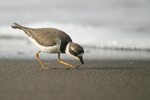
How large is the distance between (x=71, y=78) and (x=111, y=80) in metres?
0.81

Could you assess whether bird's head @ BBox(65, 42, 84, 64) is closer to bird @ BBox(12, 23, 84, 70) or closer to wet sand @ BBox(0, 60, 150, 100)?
bird @ BBox(12, 23, 84, 70)

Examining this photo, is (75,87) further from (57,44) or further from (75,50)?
(57,44)

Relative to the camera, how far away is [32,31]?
5398 mm

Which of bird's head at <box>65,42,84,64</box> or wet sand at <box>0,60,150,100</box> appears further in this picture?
bird's head at <box>65,42,84,64</box>

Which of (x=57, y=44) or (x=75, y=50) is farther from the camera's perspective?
(x=57, y=44)

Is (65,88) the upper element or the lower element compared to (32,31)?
lower

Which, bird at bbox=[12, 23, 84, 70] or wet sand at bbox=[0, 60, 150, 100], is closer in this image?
wet sand at bbox=[0, 60, 150, 100]

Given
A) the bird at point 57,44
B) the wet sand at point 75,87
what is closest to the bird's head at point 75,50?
the bird at point 57,44

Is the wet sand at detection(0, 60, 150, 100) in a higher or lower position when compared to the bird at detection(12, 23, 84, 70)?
lower

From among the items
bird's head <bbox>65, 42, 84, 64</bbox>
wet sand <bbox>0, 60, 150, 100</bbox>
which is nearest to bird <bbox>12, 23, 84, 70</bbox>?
bird's head <bbox>65, 42, 84, 64</bbox>

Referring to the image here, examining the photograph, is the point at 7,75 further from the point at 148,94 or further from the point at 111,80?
the point at 148,94

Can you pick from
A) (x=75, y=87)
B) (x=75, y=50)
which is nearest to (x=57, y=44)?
(x=75, y=50)

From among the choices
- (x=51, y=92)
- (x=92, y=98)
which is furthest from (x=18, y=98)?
(x=92, y=98)

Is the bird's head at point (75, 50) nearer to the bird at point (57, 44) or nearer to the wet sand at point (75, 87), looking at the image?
the bird at point (57, 44)
